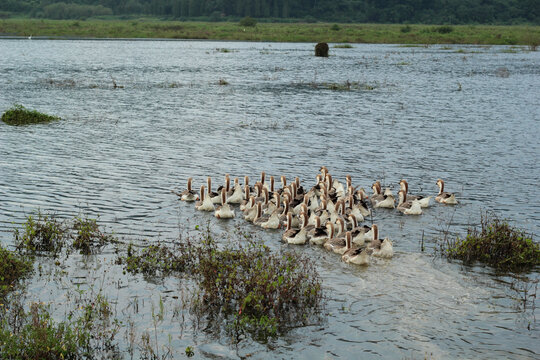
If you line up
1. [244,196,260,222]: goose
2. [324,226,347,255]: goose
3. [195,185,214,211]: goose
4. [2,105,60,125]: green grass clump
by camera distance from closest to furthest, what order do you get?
[324,226,347,255]: goose, [244,196,260,222]: goose, [195,185,214,211]: goose, [2,105,60,125]: green grass clump

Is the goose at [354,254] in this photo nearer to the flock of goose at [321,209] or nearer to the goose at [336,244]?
the flock of goose at [321,209]

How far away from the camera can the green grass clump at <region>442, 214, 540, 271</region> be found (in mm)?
14922

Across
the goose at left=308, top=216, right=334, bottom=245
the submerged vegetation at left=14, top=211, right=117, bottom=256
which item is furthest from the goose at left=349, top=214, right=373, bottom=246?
the submerged vegetation at left=14, top=211, right=117, bottom=256

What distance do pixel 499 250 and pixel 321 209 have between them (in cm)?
538

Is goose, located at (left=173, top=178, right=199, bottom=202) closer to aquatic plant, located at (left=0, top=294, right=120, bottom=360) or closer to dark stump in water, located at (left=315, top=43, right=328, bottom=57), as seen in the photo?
aquatic plant, located at (left=0, top=294, right=120, bottom=360)

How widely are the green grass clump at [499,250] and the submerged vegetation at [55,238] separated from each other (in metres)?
8.91

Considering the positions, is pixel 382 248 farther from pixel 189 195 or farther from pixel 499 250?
pixel 189 195

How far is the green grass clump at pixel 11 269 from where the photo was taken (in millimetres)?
13109

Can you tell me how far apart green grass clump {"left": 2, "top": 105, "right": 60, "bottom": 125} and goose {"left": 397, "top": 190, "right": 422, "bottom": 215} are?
75.9ft

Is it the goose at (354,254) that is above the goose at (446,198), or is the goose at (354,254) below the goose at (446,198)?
below

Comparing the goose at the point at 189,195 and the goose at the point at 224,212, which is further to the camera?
the goose at the point at 189,195

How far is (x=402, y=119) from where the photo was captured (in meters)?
37.5

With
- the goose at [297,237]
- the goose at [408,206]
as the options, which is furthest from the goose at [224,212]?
the goose at [408,206]

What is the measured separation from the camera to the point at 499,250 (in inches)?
599
